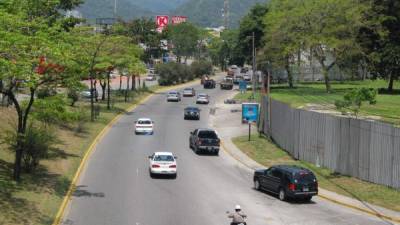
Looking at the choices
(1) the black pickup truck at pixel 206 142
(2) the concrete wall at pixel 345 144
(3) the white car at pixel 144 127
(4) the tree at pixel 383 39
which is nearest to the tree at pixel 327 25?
(4) the tree at pixel 383 39

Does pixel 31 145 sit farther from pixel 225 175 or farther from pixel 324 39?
pixel 324 39

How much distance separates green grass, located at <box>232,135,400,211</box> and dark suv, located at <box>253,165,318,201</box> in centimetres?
236

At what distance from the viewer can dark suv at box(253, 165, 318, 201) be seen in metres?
28.2

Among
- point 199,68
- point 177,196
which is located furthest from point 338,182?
point 199,68

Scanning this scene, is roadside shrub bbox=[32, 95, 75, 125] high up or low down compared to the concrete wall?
up

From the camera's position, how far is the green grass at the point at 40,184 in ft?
75.0

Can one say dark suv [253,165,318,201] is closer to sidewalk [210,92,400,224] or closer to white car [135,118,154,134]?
sidewalk [210,92,400,224]

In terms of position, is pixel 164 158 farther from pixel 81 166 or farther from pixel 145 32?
pixel 145 32

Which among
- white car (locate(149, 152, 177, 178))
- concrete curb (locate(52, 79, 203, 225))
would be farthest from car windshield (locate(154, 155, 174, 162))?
concrete curb (locate(52, 79, 203, 225))

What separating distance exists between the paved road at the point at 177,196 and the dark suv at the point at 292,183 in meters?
0.49

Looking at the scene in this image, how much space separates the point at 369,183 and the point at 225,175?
342 inches

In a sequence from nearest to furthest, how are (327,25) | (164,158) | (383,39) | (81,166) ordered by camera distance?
1. (164,158)
2. (81,166)
3. (383,39)
4. (327,25)

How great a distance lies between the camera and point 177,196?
29.2 m

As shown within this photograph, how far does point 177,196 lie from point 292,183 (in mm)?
5384
